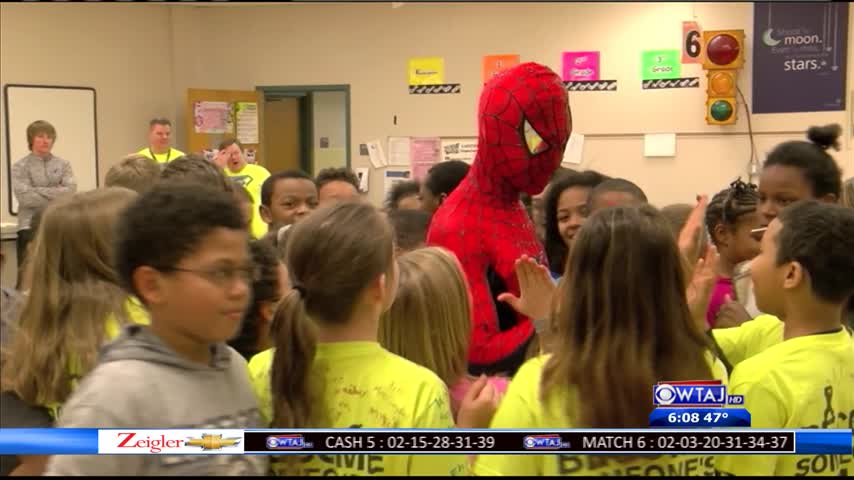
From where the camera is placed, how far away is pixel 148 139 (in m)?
5.59

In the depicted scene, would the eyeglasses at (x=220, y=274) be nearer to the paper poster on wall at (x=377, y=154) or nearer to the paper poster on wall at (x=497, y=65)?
the paper poster on wall at (x=497, y=65)

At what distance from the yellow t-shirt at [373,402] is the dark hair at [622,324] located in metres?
0.13

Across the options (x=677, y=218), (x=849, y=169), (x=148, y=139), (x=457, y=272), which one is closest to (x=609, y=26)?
(x=849, y=169)

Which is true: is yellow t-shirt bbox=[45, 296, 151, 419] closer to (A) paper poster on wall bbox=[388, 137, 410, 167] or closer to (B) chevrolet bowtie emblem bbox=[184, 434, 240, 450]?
(B) chevrolet bowtie emblem bbox=[184, 434, 240, 450]

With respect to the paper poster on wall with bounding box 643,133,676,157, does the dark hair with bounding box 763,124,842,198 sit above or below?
below

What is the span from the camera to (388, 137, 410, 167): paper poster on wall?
5.54m

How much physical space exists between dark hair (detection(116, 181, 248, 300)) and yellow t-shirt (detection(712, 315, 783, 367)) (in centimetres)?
74

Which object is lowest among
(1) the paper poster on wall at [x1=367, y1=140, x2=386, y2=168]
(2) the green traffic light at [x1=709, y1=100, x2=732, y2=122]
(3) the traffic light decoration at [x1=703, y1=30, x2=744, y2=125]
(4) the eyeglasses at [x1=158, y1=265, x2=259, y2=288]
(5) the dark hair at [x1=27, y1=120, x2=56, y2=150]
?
(4) the eyeglasses at [x1=158, y1=265, x2=259, y2=288]

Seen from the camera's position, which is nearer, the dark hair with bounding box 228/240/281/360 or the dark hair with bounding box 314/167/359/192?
the dark hair with bounding box 228/240/281/360

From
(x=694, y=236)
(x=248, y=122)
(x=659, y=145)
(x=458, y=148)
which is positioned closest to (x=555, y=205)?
(x=694, y=236)

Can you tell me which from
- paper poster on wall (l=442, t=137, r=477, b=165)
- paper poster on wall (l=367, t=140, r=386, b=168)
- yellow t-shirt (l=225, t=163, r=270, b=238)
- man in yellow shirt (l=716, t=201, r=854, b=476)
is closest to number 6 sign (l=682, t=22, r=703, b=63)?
paper poster on wall (l=442, t=137, r=477, b=165)

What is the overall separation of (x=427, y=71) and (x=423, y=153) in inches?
23.4

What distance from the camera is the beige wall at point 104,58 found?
17.2 feet

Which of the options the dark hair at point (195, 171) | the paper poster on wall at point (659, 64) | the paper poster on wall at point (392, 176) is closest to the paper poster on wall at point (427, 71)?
the paper poster on wall at point (392, 176)
